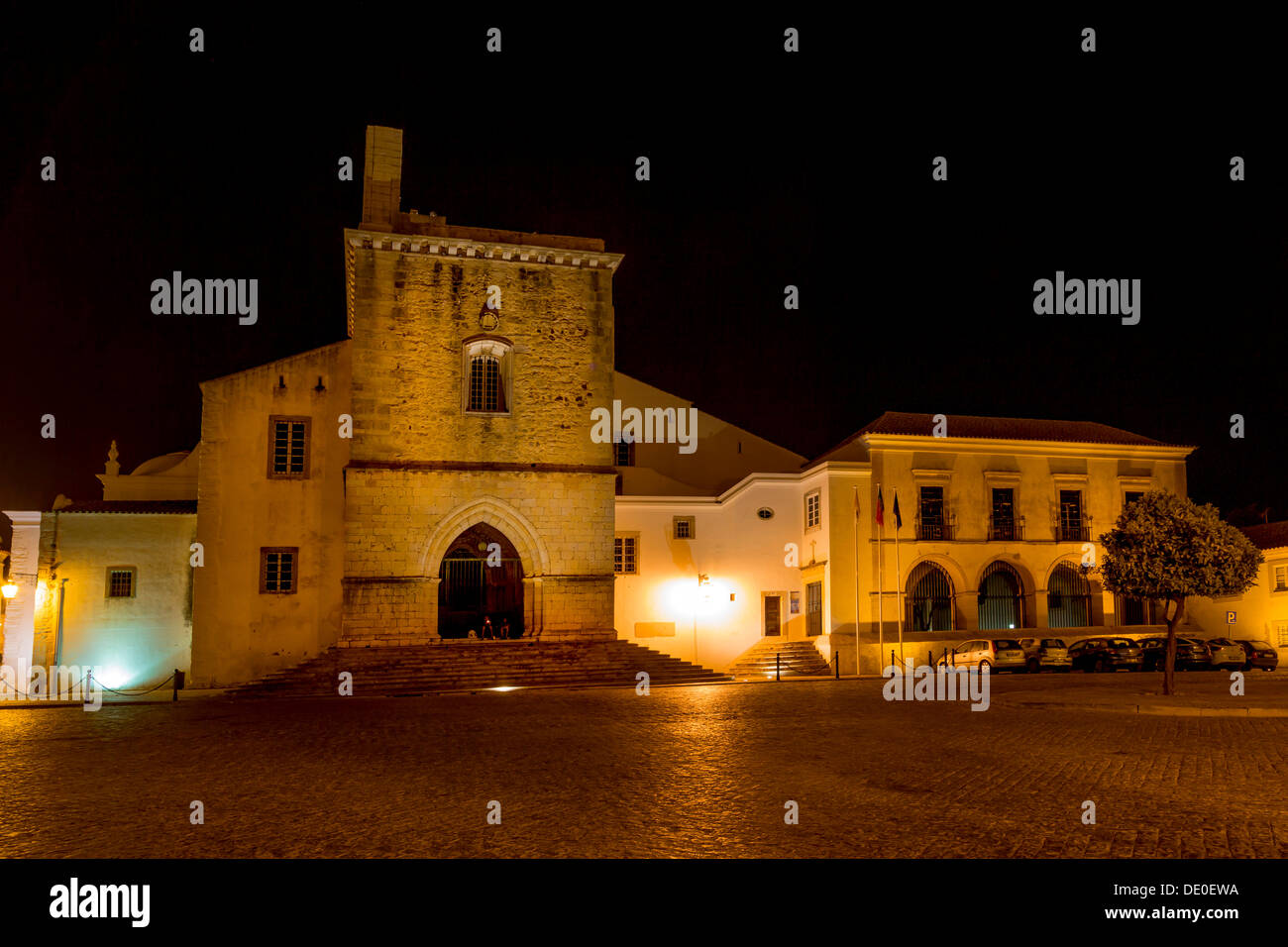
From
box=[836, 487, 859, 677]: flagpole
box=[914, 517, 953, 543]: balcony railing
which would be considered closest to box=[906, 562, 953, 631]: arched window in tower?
box=[914, 517, 953, 543]: balcony railing

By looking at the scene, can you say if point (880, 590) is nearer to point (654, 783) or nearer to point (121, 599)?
point (121, 599)

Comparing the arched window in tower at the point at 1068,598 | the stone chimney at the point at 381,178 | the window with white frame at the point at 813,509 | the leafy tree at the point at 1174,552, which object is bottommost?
the arched window in tower at the point at 1068,598

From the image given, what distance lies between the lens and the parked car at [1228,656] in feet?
106

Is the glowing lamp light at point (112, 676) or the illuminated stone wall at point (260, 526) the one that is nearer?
the illuminated stone wall at point (260, 526)

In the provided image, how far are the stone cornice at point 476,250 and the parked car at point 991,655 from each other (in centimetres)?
1509

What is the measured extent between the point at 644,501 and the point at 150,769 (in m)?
22.6

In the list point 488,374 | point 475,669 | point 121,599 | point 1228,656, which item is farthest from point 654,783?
point 1228,656

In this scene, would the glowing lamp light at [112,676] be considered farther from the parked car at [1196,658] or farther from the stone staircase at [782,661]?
the parked car at [1196,658]

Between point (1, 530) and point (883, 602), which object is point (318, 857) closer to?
point (883, 602)

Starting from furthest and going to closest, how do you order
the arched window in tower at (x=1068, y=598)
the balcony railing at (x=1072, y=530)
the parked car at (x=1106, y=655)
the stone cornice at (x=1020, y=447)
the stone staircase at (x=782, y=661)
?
the arched window in tower at (x=1068, y=598), the balcony railing at (x=1072, y=530), the stone cornice at (x=1020, y=447), the parked car at (x=1106, y=655), the stone staircase at (x=782, y=661)

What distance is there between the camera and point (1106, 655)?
31.8 meters

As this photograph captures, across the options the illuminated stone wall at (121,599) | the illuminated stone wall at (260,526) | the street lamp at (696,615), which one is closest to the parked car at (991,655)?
the street lamp at (696,615)

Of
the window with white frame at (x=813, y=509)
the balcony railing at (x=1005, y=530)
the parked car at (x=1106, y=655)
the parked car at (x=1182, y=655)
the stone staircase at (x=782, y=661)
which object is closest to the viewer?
the stone staircase at (x=782, y=661)

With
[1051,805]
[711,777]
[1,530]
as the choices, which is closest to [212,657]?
[1,530]
